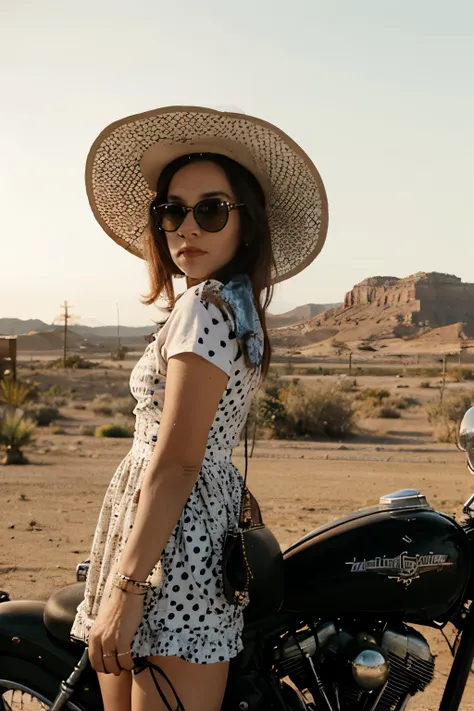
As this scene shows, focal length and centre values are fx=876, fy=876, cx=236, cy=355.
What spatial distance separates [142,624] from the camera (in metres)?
2.28

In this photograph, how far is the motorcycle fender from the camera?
266 centimetres

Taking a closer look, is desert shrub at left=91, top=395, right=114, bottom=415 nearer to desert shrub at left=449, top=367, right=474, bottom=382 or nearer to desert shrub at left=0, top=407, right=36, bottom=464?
desert shrub at left=0, top=407, right=36, bottom=464

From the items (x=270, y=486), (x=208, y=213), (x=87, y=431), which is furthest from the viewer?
(x=87, y=431)

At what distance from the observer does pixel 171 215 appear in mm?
2564

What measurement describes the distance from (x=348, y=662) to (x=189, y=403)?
3.15ft

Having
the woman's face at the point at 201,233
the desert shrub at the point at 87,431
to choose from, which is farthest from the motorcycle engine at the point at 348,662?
the desert shrub at the point at 87,431

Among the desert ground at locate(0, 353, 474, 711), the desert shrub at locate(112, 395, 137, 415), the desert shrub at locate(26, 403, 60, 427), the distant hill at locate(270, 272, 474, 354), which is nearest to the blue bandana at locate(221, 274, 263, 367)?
the desert ground at locate(0, 353, 474, 711)

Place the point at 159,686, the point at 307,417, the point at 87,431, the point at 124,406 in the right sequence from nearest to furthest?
the point at 159,686 < the point at 307,417 < the point at 87,431 < the point at 124,406

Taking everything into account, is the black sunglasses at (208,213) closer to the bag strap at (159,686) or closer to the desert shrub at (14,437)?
the bag strap at (159,686)

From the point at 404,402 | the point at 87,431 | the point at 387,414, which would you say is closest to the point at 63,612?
the point at 87,431

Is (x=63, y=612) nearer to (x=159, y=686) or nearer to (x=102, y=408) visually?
(x=159, y=686)

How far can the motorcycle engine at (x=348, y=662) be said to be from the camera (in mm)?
2549

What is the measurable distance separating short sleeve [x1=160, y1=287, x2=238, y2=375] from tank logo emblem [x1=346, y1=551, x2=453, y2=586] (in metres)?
0.75

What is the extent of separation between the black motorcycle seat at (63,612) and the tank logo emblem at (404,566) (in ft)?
2.86
